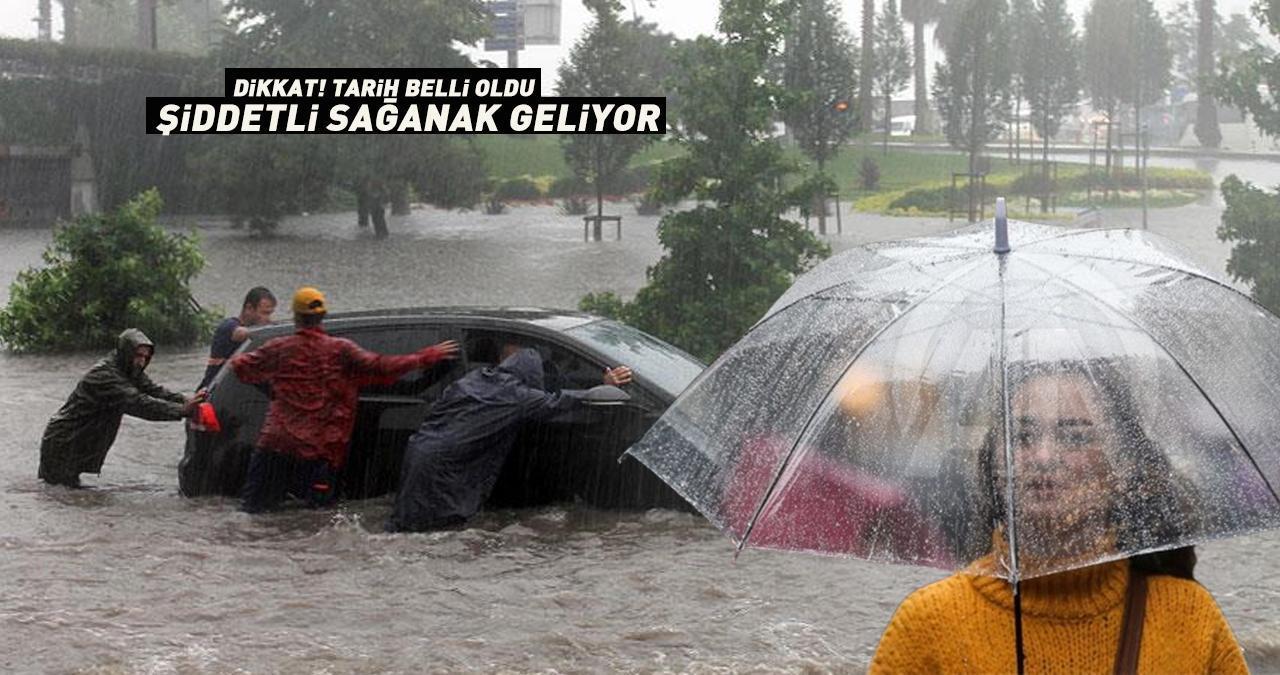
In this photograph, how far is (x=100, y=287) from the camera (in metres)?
20.4

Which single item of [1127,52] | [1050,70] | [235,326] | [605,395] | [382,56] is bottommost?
[605,395]

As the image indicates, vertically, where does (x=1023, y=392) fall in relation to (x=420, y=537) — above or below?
above

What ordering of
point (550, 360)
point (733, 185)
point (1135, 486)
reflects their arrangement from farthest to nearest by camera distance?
point (733, 185)
point (550, 360)
point (1135, 486)

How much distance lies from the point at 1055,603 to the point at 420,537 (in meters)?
7.22

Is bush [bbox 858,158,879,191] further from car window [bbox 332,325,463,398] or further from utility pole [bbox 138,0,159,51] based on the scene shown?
car window [bbox 332,325,463,398]

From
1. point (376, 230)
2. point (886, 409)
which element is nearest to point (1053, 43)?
point (376, 230)

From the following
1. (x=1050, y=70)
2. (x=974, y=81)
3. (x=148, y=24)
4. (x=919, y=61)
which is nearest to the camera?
(x=974, y=81)

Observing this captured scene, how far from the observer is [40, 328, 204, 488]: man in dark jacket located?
11.7 metres

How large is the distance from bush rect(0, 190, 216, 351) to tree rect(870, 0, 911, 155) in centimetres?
4631

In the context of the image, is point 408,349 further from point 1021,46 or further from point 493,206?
point 1021,46

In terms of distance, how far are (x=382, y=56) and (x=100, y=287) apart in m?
21.3

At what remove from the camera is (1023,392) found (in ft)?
12.1

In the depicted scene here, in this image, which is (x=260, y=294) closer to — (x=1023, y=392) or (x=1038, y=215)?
(x=1023, y=392)

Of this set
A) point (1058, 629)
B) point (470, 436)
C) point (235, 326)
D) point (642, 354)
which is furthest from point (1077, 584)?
point (235, 326)
